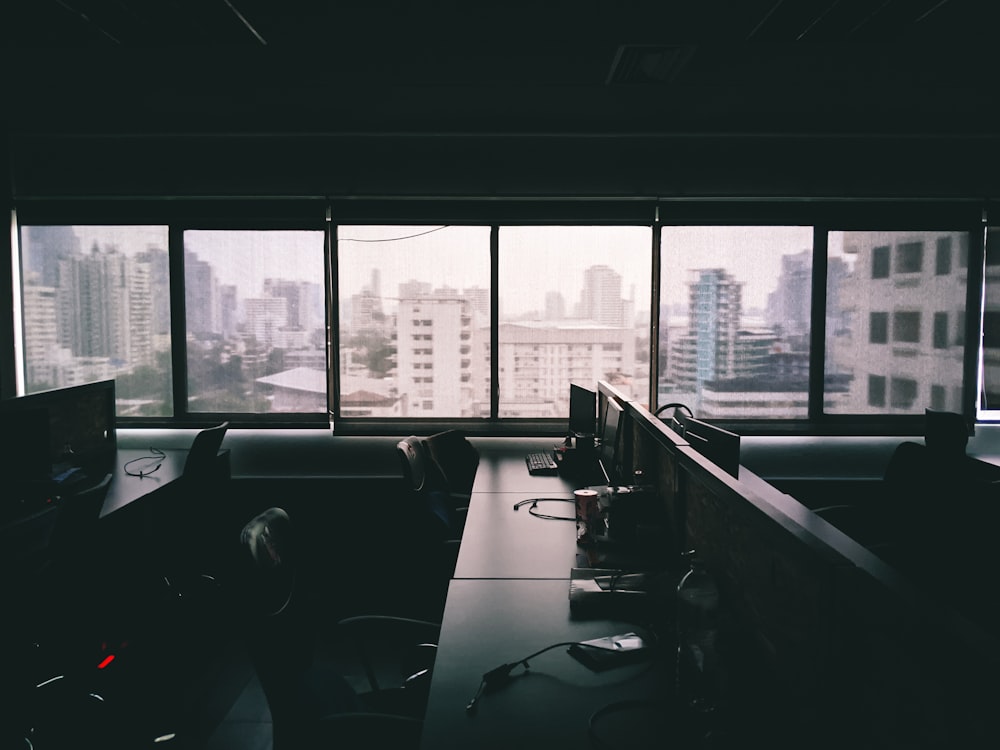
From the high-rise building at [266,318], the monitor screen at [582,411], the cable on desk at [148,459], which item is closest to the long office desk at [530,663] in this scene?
the monitor screen at [582,411]

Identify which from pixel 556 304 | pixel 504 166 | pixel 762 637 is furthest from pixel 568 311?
pixel 762 637

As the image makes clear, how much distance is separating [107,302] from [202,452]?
1861 millimetres

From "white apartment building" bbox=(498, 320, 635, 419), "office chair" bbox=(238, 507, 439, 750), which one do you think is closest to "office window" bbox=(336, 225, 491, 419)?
"white apartment building" bbox=(498, 320, 635, 419)

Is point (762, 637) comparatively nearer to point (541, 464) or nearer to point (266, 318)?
point (541, 464)

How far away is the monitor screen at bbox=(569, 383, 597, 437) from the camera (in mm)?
3766

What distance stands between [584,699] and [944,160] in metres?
4.95

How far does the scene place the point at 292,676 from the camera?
1559mm

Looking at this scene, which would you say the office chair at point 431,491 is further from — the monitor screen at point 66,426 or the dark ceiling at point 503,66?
the dark ceiling at point 503,66

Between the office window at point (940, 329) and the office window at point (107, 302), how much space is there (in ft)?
18.6

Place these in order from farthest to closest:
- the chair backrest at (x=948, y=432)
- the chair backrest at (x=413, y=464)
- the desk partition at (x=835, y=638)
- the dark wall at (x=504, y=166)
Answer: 1. the dark wall at (x=504, y=166)
2. the chair backrest at (x=948, y=432)
3. the chair backrest at (x=413, y=464)
4. the desk partition at (x=835, y=638)

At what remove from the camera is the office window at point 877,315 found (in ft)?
15.4

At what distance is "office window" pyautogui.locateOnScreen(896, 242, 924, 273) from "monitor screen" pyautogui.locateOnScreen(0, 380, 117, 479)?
5.57m

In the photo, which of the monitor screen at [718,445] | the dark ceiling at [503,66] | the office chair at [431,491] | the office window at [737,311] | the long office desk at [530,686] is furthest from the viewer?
the office window at [737,311]

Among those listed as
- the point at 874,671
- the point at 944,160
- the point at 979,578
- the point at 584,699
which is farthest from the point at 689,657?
the point at 944,160
